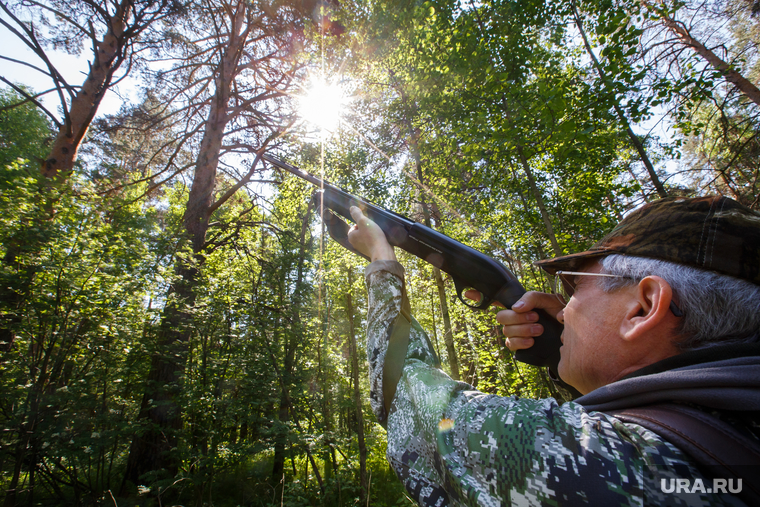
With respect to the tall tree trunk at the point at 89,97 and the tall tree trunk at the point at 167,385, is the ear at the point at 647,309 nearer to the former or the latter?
the tall tree trunk at the point at 167,385

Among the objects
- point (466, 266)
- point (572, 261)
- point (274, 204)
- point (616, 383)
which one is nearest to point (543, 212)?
point (466, 266)

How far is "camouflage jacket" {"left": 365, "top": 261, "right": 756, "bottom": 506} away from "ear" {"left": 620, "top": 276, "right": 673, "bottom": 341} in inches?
12.7

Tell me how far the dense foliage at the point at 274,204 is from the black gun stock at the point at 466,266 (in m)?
2.28

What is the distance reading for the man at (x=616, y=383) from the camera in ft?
1.95

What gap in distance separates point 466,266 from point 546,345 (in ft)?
2.10

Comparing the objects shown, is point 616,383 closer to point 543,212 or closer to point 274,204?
point 543,212

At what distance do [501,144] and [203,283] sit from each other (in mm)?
5255

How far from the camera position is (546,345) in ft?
5.24

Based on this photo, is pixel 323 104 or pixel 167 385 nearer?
pixel 167 385

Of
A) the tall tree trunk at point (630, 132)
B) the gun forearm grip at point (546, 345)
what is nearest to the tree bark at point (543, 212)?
the tall tree trunk at point (630, 132)

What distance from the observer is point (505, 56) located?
4.16 m

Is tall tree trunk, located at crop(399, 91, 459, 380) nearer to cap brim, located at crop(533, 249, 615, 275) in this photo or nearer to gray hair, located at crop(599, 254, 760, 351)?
cap brim, located at crop(533, 249, 615, 275)

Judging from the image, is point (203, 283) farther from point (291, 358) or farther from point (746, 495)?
point (746, 495)

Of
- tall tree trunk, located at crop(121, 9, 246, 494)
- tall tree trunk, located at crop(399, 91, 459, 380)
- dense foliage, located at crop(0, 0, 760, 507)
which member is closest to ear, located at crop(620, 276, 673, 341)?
dense foliage, located at crop(0, 0, 760, 507)
